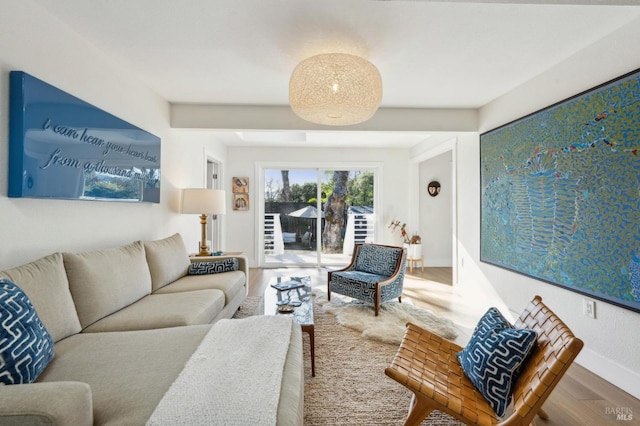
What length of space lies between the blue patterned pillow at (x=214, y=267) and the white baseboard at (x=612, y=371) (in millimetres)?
3160

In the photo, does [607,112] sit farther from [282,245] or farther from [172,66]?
[282,245]

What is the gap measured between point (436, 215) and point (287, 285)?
408 centimetres

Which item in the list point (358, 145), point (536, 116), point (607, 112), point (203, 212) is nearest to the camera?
point (607, 112)

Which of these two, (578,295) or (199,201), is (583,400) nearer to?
(578,295)

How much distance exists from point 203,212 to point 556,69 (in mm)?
3796

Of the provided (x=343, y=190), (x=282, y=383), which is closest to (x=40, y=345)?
(x=282, y=383)

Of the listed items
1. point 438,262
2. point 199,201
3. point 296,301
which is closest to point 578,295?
point 296,301

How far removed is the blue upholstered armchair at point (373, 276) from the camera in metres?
3.14

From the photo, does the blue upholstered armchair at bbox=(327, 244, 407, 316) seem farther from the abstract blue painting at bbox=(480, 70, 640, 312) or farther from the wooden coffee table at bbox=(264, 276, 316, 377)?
the abstract blue painting at bbox=(480, 70, 640, 312)

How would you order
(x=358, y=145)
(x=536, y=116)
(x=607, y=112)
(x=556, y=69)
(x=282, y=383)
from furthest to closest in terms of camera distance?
1. (x=358, y=145)
2. (x=536, y=116)
3. (x=556, y=69)
4. (x=607, y=112)
5. (x=282, y=383)

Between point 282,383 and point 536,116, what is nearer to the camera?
point 282,383

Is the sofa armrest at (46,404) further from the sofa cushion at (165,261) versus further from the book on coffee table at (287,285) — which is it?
the book on coffee table at (287,285)

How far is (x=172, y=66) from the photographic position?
8.48 ft

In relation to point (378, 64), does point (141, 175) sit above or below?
below
